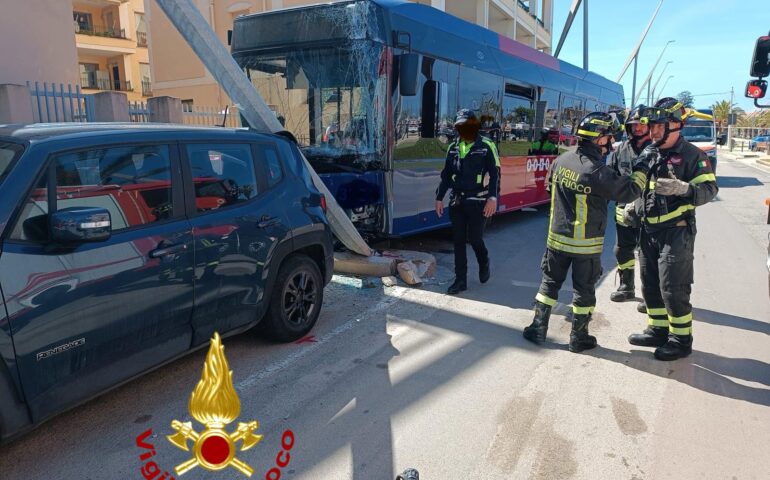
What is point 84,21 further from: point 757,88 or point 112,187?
point 112,187

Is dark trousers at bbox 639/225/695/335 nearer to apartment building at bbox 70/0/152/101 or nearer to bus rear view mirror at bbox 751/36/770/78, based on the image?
bus rear view mirror at bbox 751/36/770/78

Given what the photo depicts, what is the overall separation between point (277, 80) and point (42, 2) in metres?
7.31

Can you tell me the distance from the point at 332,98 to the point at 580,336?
406 cm

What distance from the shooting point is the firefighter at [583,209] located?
4105mm

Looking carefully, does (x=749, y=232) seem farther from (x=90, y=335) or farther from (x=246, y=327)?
(x=90, y=335)

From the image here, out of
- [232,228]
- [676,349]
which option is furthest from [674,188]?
[232,228]

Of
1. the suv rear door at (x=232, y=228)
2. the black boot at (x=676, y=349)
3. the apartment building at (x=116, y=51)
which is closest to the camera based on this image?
the suv rear door at (x=232, y=228)

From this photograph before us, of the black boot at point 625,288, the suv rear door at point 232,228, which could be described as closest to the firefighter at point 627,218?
the black boot at point 625,288

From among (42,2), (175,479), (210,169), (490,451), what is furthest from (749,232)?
(42,2)

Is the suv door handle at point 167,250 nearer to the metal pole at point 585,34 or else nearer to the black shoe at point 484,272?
the black shoe at point 484,272

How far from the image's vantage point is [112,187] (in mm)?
3059

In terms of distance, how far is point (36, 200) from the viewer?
105 inches

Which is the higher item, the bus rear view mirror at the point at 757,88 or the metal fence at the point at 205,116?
the bus rear view mirror at the point at 757,88

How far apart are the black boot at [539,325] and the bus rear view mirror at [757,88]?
8.09 meters
